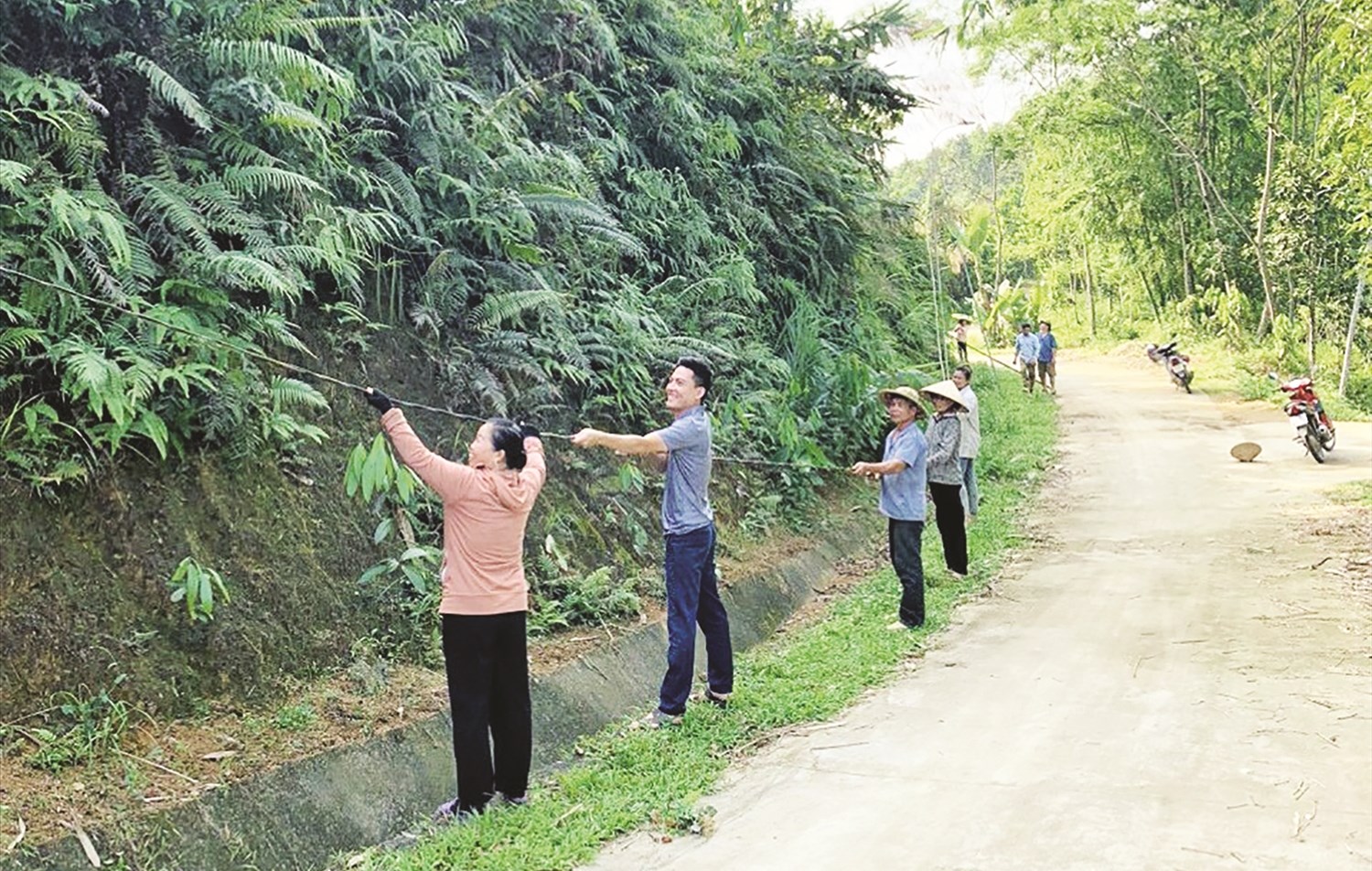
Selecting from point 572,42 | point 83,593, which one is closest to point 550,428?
point 83,593

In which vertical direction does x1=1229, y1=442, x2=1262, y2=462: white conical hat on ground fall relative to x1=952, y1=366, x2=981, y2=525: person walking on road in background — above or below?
below

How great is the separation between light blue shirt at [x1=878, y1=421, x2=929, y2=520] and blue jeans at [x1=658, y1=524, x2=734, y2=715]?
2.08 meters

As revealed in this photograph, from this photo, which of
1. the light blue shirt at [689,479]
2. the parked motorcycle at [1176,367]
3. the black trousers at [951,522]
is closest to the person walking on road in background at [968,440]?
the black trousers at [951,522]

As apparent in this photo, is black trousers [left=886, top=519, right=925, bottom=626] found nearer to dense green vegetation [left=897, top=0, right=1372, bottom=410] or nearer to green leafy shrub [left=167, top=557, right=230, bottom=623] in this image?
green leafy shrub [left=167, top=557, right=230, bottom=623]

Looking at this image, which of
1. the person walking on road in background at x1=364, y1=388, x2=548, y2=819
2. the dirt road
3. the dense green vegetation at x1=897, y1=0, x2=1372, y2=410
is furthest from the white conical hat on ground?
the person walking on road in background at x1=364, y1=388, x2=548, y2=819

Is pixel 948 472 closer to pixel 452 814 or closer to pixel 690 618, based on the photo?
pixel 690 618

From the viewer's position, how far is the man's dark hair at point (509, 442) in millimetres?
4324

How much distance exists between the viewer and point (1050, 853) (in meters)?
3.78

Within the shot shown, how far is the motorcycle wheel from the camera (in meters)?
14.3

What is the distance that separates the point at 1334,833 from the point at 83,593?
4829 mm

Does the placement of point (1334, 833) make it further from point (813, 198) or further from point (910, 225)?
point (910, 225)

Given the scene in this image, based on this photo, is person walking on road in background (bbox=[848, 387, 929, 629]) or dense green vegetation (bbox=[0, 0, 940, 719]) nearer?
dense green vegetation (bbox=[0, 0, 940, 719])

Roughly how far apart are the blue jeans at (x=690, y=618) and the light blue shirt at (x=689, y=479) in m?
0.06

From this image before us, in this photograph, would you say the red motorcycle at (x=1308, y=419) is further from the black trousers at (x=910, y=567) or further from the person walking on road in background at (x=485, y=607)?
the person walking on road in background at (x=485, y=607)
